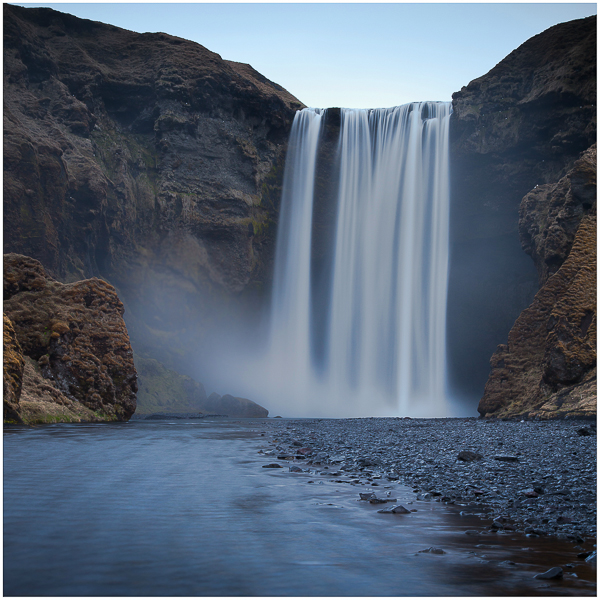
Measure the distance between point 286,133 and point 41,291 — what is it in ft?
101

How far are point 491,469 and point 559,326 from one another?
1273 centimetres

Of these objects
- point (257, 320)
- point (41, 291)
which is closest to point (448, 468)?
point (41, 291)

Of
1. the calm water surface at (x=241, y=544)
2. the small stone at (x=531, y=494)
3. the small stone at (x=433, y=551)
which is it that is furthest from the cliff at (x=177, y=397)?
the small stone at (x=433, y=551)

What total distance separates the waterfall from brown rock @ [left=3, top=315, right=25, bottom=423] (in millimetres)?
27641

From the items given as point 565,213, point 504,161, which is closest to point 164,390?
point 565,213

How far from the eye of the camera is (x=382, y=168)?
4338 cm

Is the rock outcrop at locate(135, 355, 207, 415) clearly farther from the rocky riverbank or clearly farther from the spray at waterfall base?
the rocky riverbank

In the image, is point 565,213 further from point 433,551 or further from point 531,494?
point 433,551

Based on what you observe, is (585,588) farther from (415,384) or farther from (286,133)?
(286,133)

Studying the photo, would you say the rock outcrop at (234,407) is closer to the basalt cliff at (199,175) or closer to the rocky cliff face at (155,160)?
the basalt cliff at (199,175)

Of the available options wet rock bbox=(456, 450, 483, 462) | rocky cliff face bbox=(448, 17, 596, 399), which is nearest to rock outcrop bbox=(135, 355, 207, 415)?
rocky cliff face bbox=(448, 17, 596, 399)

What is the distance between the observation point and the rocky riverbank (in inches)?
247

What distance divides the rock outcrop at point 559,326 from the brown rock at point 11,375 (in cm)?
1897

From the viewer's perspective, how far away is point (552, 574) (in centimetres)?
438
